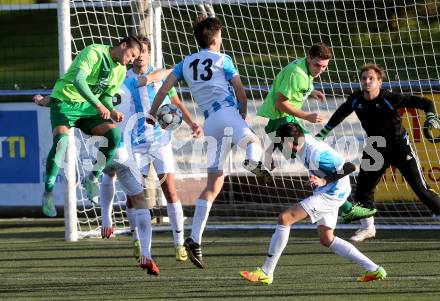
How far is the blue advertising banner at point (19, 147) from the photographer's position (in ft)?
48.8

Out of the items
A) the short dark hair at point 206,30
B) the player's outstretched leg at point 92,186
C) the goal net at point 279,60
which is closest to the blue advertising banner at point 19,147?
the goal net at point 279,60

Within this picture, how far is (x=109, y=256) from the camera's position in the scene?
36.8 feet

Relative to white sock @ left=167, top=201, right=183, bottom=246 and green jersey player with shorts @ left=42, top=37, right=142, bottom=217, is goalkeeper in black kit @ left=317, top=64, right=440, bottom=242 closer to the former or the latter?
white sock @ left=167, top=201, right=183, bottom=246

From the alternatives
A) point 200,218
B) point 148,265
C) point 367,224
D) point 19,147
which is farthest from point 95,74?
point 19,147

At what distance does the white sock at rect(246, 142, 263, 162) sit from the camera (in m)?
9.50

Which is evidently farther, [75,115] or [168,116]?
[168,116]

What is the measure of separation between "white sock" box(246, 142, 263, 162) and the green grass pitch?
107 centimetres

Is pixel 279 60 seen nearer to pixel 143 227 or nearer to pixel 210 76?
pixel 210 76

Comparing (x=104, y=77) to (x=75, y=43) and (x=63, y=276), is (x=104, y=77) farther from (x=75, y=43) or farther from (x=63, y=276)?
(x=75, y=43)

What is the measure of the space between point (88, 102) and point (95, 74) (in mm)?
274

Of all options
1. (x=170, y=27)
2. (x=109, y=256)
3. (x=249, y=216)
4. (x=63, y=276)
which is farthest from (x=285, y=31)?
(x=63, y=276)

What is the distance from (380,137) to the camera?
1138 centimetres

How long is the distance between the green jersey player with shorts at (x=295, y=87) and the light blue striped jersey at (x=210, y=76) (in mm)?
429

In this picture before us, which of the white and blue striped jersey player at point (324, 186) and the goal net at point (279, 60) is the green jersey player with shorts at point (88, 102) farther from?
the goal net at point (279, 60)
